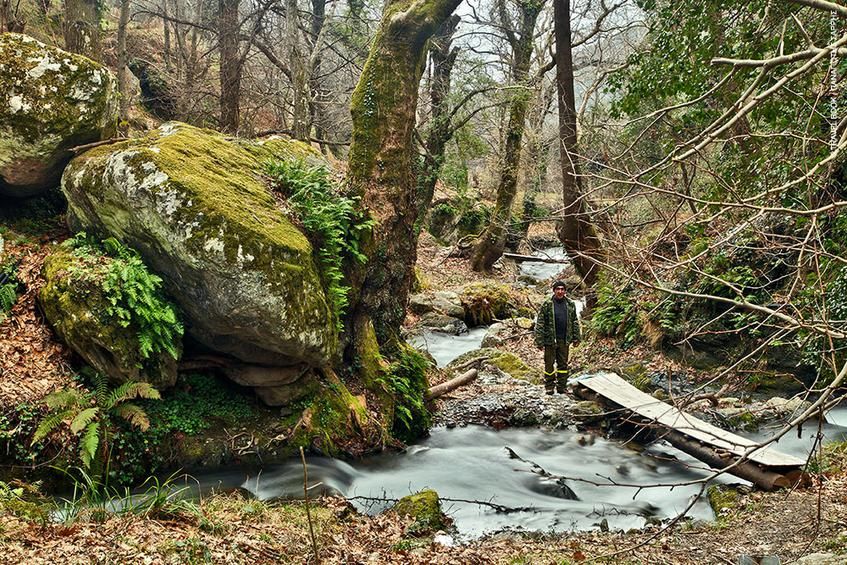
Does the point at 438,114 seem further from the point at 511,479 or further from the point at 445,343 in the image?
the point at 511,479

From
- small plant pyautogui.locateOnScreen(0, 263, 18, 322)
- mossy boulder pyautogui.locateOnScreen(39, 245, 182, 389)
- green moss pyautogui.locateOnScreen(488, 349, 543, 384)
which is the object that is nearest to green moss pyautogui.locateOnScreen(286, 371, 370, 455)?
mossy boulder pyautogui.locateOnScreen(39, 245, 182, 389)

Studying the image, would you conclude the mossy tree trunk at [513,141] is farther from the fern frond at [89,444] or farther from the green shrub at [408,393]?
the fern frond at [89,444]

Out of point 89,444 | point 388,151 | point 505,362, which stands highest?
point 388,151

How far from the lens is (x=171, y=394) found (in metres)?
7.05

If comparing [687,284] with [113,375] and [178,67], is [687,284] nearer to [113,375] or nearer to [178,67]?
[113,375]

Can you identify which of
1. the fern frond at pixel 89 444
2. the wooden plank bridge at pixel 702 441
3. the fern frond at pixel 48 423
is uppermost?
the fern frond at pixel 48 423

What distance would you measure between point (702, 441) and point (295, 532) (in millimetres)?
5350

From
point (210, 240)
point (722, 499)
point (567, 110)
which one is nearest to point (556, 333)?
point (722, 499)

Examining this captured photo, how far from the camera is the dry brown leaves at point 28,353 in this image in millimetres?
5977

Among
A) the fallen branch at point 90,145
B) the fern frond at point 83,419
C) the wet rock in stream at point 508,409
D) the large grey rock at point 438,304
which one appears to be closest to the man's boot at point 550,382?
the wet rock in stream at point 508,409

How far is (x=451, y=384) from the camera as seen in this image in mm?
10922

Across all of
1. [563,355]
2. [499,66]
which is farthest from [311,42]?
[563,355]

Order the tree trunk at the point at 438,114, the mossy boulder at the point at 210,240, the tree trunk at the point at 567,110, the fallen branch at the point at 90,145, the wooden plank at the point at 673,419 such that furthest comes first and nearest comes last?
the tree trunk at the point at 438,114 < the tree trunk at the point at 567,110 < the fallen branch at the point at 90,145 < the wooden plank at the point at 673,419 < the mossy boulder at the point at 210,240

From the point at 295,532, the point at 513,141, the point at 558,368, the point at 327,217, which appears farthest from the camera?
the point at 513,141
